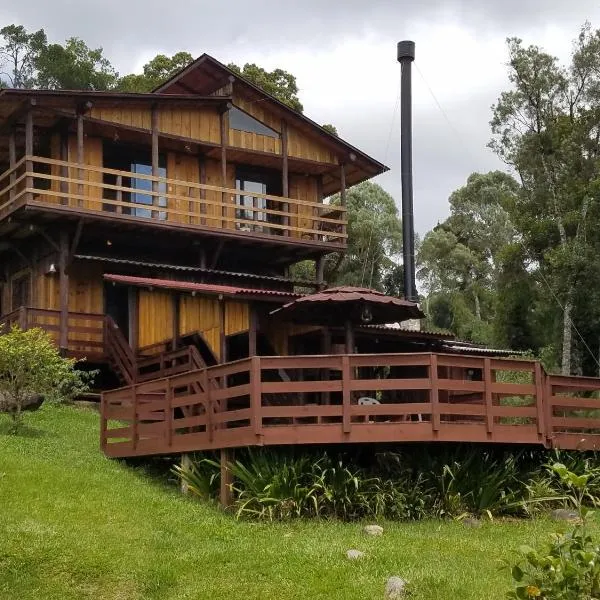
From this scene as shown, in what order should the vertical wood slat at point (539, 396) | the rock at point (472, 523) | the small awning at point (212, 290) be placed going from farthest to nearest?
the small awning at point (212, 290) < the vertical wood slat at point (539, 396) < the rock at point (472, 523)

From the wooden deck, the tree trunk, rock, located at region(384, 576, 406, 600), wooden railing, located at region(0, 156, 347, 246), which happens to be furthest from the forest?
rock, located at region(384, 576, 406, 600)

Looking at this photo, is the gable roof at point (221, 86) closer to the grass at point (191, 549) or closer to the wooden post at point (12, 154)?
the wooden post at point (12, 154)

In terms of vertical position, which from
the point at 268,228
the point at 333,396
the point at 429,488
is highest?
the point at 268,228

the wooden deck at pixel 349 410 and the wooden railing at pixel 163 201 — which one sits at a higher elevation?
the wooden railing at pixel 163 201

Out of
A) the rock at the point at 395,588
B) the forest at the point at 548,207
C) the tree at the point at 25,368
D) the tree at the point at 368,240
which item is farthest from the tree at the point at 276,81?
the rock at the point at 395,588

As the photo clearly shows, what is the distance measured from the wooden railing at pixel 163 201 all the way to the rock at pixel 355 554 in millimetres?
14915

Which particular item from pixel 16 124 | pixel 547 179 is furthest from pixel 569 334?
pixel 16 124

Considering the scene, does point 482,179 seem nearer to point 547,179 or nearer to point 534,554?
point 547,179

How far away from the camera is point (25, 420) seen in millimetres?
18609

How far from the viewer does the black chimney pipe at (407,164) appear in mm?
28547

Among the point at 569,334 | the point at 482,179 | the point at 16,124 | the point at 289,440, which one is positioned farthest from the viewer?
the point at 482,179

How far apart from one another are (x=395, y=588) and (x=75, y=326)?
16213 mm

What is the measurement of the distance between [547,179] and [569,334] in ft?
16.5

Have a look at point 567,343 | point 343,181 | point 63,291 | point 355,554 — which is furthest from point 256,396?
point 567,343
